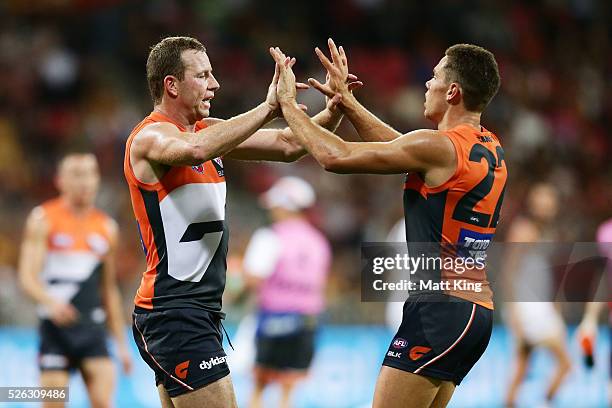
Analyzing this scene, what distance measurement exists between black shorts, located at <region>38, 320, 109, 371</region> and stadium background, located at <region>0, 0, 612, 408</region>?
180 inches

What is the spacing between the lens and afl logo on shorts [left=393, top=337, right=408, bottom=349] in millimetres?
5371

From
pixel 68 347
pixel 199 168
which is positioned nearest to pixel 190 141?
pixel 199 168

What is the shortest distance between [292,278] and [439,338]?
504cm

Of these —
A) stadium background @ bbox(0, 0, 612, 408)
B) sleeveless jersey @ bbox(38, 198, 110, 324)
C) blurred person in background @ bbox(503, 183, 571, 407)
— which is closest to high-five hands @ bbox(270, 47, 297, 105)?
sleeveless jersey @ bbox(38, 198, 110, 324)

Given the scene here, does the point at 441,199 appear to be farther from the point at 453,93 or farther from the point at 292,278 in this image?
the point at 292,278

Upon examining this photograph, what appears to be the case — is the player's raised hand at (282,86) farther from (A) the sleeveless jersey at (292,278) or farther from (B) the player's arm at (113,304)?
(A) the sleeveless jersey at (292,278)

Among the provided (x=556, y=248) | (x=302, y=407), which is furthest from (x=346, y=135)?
(x=302, y=407)

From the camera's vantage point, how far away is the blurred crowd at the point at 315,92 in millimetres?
15195

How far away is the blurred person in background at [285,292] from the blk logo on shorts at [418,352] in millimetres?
4915

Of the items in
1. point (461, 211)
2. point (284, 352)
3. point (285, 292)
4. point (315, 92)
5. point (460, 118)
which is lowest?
point (284, 352)

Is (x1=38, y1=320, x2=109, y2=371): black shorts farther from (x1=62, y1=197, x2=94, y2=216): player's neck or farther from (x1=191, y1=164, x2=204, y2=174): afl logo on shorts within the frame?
(x1=191, y1=164, x2=204, y2=174): afl logo on shorts

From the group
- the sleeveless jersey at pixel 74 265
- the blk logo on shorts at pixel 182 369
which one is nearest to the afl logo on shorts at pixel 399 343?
the blk logo on shorts at pixel 182 369

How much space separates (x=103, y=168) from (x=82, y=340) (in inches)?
290

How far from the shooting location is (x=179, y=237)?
534 cm
